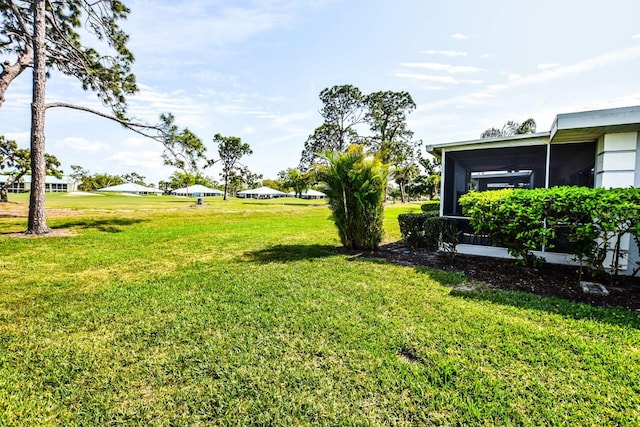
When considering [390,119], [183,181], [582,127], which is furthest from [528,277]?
[183,181]

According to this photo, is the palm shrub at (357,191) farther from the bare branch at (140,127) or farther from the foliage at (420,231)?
the bare branch at (140,127)

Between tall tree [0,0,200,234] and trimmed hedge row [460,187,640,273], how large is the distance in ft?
41.5

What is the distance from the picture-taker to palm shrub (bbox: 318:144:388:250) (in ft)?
22.6

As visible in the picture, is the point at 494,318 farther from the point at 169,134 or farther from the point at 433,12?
the point at 169,134

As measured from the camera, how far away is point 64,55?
11.4 m

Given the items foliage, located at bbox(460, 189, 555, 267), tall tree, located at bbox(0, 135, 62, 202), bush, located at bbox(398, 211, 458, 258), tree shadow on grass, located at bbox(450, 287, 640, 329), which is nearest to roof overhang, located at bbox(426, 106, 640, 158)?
foliage, located at bbox(460, 189, 555, 267)

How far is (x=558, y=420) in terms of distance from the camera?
189 cm

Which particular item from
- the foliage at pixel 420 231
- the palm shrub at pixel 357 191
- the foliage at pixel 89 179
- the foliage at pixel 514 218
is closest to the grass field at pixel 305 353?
the foliage at pixel 514 218

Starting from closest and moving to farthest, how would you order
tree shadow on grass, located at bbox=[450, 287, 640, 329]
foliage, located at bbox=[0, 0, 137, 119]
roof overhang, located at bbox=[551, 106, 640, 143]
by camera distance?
1. tree shadow on grass, located at bbox=[450, 287, 640, 329]
2. roof overhang, located at bbox=[551, 106, 640, 143]
3. foliage, located at bbox=[0, 0, 137, 119]

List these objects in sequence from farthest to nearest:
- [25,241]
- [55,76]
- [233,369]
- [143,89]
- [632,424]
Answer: [143,89], [55,76], [25,241], [233,369], [632,424]

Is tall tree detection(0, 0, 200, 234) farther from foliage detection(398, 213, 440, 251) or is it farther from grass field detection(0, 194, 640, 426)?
foliage detection(398, 213, 440, 251)

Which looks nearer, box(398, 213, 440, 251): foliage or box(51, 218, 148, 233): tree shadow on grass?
box(398, 213, 440, 251): foliage

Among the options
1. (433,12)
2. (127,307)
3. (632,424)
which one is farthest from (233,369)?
(433,12)

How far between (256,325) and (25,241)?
900 cm
